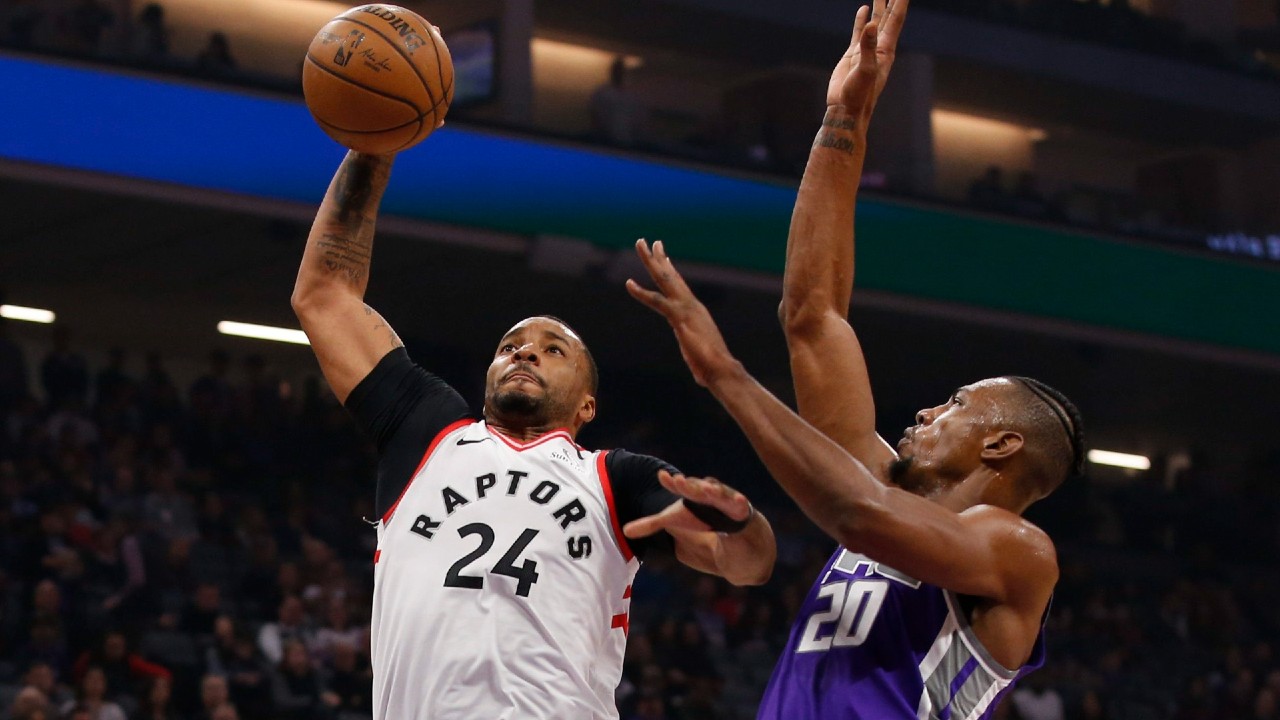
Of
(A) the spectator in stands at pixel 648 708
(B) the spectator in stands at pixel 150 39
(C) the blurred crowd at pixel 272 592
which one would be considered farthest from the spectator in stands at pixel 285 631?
(B) the spectator in stands at pixel 150 39

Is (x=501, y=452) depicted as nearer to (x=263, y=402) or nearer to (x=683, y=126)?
(x=263, y=402)

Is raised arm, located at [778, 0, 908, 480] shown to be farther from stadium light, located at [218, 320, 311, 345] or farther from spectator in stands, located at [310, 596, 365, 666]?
stadium light, located at [218, 320, 311, 345]

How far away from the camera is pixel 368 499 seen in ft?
50.8

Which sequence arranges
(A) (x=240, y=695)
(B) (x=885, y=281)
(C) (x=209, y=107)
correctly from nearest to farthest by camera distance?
(A) (x=240, y=695) < (C) (x=209, y=107) < (B) (x=885, y=281)

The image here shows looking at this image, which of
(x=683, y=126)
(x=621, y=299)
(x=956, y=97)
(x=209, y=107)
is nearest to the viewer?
(x=209, y=107)

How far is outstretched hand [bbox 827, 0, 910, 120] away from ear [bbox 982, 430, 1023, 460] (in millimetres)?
1046

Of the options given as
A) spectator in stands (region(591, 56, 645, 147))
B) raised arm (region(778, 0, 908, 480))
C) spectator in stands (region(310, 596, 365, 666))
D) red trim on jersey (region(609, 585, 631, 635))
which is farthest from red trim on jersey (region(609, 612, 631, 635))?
spectator in stands (region(591, 56, 645, 147))

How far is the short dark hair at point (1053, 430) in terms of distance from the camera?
3945 millimetres

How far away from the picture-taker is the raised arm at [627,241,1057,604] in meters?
3.34

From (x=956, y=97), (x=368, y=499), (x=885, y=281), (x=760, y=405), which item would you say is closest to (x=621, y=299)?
(x=885, y=281)

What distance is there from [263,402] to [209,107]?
115 inches

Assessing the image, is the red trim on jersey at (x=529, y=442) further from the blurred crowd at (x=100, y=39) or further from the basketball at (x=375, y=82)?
the blurred crowd at (x=100, y=39)

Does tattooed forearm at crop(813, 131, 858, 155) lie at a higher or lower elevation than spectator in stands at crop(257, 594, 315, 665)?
higher

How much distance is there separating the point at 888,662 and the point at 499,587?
106 centimetres
